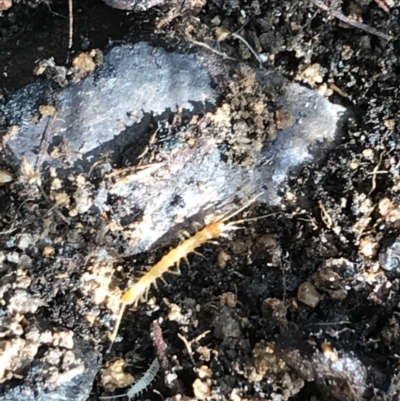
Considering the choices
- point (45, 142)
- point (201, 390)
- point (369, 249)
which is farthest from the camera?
point (45, 142)

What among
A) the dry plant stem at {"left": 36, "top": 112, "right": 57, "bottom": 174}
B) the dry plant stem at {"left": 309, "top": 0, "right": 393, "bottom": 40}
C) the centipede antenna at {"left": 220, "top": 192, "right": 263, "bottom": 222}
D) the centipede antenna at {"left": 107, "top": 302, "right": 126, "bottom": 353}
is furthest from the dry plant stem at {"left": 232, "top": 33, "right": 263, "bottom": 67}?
the centipede antenna at {"left": 107, "top": 302, "right": 126, "bottom": 353}

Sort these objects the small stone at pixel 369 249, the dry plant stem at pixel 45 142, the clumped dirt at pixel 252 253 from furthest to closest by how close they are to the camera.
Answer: the dry plant stem at pixel 45 142
the small stone at pixel 369 249
the clumped dirt at pixel 252 253

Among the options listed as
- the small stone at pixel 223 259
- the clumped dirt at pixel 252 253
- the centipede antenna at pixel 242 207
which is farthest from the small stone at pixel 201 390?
the centipede antenna at pixel 242 207

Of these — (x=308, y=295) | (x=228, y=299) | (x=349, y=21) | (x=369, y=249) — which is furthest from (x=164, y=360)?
(x=349, y=21)

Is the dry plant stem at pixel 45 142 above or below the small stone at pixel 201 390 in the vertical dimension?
above

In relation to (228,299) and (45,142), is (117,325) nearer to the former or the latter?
(228,299)

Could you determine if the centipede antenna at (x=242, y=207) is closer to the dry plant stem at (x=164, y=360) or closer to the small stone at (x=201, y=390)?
the dry plant stem at (x=164, y=360)

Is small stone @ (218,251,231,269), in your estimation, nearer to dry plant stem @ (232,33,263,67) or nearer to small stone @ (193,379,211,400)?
small stone @ (193,379,211,400)
